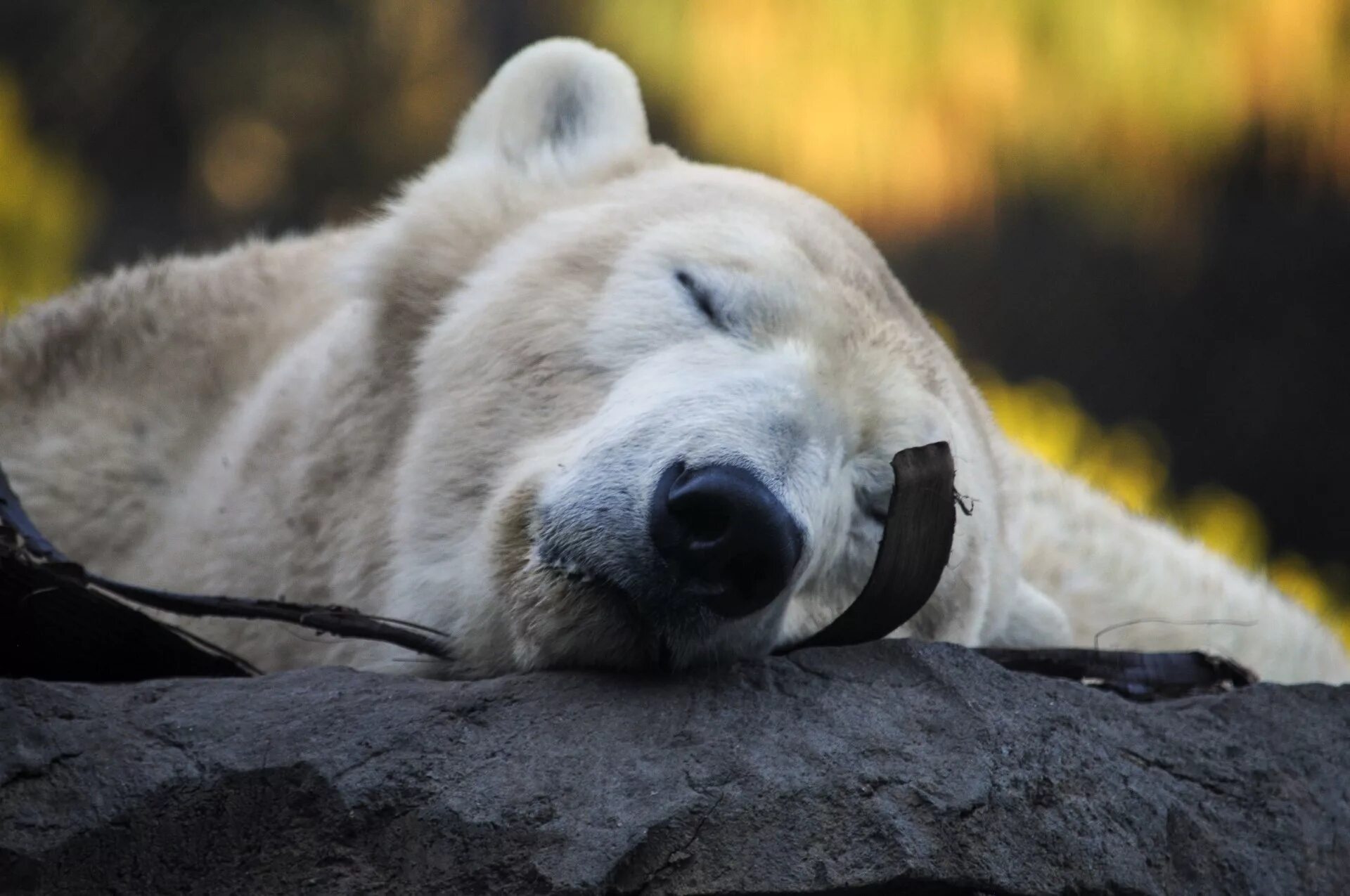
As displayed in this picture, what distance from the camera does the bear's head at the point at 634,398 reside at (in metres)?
1.78

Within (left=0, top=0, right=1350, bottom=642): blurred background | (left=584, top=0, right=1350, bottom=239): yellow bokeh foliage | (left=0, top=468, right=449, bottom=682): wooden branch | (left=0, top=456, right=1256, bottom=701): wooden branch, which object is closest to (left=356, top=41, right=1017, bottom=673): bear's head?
(left=0, top=456, right=1256, bottom=701): wooden branch

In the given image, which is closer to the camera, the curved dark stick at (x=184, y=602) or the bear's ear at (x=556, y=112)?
the curved dark stick at (x=184, y=602)

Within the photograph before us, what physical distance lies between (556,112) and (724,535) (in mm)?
1419

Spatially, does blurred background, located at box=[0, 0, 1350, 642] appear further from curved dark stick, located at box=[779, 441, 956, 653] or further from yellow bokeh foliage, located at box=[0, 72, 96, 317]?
curved dark stick, located at box=[779, 441, 956, 653]

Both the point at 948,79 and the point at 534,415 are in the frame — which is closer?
the point at 534,415

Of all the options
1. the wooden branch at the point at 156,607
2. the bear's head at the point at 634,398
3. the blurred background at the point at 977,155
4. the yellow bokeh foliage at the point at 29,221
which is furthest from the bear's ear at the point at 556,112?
the yellow bokeh foliage at the point at 29,221

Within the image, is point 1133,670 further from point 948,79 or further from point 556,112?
point 948,79

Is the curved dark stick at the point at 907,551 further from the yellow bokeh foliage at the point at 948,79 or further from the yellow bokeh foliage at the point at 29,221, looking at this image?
the yellow bokeh foliage at the point at 948,79

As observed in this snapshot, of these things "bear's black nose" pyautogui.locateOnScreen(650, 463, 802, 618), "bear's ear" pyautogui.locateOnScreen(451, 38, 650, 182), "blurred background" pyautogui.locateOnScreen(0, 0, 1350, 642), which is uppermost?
"bear's ear" pyautogui.locateOnScreen(451, 38, 650, 182)

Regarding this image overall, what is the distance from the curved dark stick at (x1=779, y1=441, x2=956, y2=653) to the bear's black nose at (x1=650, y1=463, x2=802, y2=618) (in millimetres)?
171

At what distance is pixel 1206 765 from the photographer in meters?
1.94

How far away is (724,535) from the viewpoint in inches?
66.6

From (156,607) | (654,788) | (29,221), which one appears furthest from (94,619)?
(29,221)

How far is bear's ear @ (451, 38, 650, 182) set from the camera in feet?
9.30
